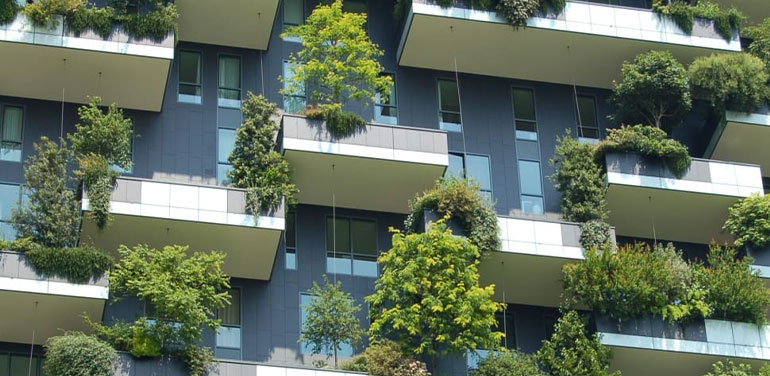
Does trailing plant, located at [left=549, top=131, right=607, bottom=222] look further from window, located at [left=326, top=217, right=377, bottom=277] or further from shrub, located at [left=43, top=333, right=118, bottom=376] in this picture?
shrub, located at [left=43, top=333, right=118, bottom=376]

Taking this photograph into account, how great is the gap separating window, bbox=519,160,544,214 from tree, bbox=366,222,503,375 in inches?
206

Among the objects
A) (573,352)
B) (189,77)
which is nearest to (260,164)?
(189,77)

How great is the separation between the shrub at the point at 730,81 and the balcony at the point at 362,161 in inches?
342

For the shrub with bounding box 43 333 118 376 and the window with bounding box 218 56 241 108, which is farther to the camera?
the window with bounding box 218 56 241 108

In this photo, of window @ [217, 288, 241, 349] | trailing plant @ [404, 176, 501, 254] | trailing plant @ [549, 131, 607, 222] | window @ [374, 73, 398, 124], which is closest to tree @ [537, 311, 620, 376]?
trailing plant @ [404, 176, 501, 254]

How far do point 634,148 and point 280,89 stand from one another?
10.8m

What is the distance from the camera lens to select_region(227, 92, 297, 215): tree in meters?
45.0

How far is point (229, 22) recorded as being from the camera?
48.7 metres

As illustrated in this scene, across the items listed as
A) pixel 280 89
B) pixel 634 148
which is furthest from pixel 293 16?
pixel 634 148

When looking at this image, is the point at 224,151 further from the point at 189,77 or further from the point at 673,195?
the point at 673,195

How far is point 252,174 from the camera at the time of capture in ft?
150

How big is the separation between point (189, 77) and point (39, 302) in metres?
9.93

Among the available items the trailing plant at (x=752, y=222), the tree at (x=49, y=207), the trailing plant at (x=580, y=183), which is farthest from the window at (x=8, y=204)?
the trailing plant at (x=752, y=222)

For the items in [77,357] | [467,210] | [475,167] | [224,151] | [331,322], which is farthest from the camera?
[475,167]
